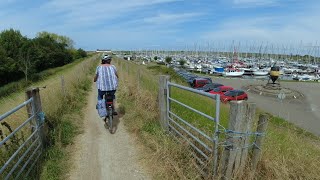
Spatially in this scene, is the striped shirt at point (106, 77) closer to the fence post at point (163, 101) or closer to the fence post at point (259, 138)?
the fence post at point (163, 101)

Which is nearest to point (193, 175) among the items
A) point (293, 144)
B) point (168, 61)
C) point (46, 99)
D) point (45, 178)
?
point (293, 144)

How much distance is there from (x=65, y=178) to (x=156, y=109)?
382cm

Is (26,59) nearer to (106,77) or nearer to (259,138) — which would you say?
(106,77)

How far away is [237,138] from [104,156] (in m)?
3.04

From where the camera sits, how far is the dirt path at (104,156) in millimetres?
5055

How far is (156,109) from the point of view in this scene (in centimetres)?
824

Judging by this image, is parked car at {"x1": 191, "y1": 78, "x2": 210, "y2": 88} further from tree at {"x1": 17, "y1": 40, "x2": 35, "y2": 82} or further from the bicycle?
tree at {"x1": 17, "y1": 40, "x2": 35, "y2": 82}

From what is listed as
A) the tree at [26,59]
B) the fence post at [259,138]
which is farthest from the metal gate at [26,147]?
the tree at [26,59]

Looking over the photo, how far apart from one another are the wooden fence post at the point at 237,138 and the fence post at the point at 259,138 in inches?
6.8

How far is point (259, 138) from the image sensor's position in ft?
13.3

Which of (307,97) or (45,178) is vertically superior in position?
(45,178)

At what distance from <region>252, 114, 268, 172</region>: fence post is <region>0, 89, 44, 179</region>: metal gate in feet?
11.7

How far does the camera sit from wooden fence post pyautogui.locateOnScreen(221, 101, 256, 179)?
377 cm

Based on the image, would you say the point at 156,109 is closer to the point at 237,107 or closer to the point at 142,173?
the point at 142,173
